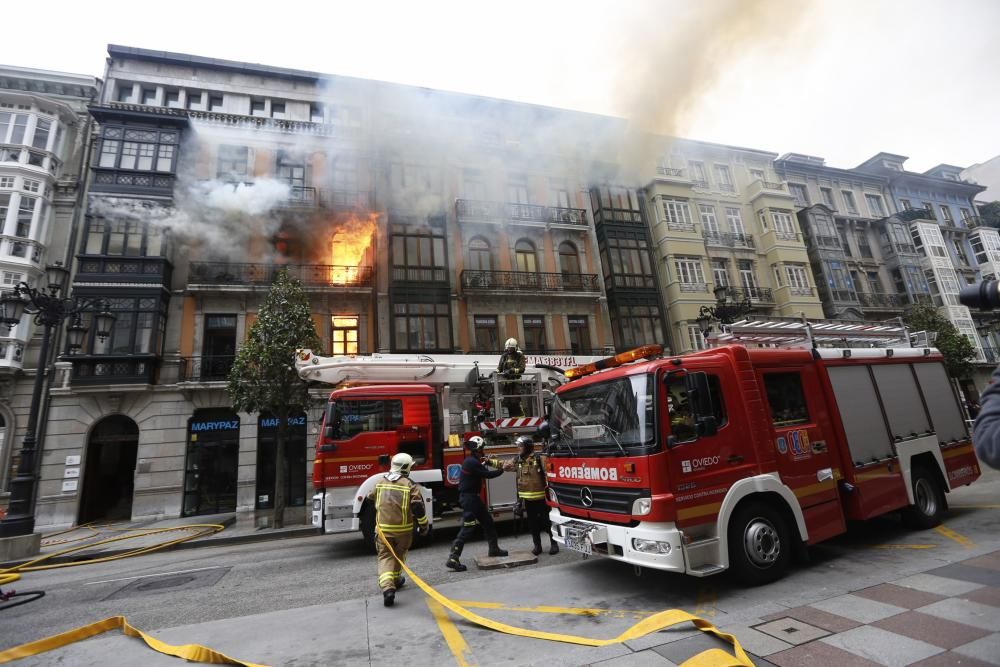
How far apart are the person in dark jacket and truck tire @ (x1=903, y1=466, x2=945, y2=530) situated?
5789 mm

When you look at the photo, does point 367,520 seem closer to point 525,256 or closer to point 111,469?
point 111,469

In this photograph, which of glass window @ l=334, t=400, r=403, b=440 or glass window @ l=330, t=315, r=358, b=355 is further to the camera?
glass window @ l=330, t=315, r=358, b=355

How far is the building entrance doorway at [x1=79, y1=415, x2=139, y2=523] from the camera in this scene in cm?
1588

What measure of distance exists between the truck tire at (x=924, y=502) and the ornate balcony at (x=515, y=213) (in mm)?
17376

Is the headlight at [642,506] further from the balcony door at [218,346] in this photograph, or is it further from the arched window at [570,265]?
the arched window at [570,265]

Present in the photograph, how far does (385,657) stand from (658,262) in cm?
2328

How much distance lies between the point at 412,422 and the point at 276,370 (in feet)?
20.7

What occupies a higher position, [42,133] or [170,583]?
[42,133]

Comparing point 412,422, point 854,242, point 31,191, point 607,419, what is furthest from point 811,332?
point 854,242

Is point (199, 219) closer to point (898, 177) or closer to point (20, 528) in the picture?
point (20, 528)

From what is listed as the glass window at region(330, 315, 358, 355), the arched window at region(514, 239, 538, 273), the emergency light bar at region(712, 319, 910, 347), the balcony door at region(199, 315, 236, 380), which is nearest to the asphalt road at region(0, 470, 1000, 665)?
the emergency light bar at region(712, 319, 910, 347)

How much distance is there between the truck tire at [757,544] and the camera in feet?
15.6

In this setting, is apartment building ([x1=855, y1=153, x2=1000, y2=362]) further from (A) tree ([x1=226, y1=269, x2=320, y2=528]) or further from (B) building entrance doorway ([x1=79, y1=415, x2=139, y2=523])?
(B) building entrance doorway ([x1=79, y1=415, x2=139, y2=523])

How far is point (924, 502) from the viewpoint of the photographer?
264 inches
